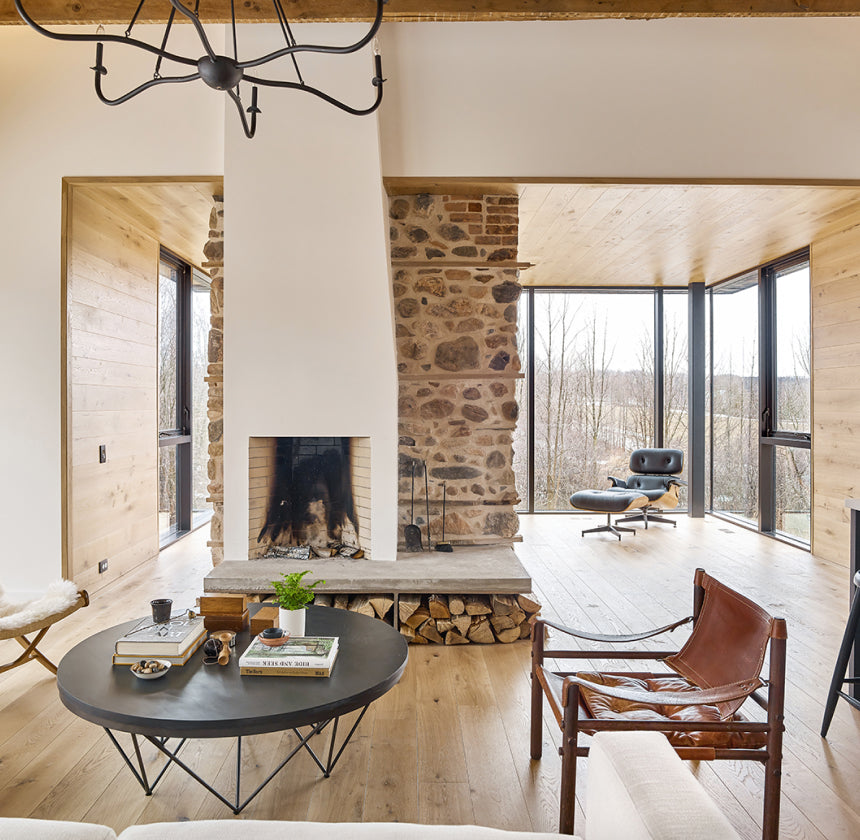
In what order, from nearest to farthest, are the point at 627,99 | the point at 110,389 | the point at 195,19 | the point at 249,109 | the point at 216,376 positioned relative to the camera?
the point at 195,19 < the point at 249,109 < the point at 627,99 < the point at 216,376 < the point at 110,389

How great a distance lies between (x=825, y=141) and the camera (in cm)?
384

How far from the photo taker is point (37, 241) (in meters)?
4.02

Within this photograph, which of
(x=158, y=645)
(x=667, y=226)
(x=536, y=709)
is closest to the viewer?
(x=158, y=645)

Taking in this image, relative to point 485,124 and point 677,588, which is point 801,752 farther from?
point 485,124

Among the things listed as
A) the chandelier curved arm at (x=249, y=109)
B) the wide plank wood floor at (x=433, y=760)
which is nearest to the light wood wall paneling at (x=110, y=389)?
the wide plank wood floor at (x=433, y=760)

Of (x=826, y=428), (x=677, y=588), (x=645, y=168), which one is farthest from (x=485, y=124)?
(x=826, y=428)

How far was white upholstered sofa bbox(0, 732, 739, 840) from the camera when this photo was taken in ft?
3.52

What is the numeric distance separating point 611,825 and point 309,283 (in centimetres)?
309

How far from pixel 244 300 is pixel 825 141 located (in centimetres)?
354

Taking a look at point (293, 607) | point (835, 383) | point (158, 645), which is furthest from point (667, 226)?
point (158, 645)

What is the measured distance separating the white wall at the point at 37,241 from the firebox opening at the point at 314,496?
1.31 meters

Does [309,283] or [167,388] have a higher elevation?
[309,283]

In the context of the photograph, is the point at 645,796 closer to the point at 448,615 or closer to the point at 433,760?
the point at 433,760

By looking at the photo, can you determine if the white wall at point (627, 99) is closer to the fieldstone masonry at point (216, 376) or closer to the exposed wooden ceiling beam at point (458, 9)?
the exposed wooden ceiling beam at point (458, 9)
